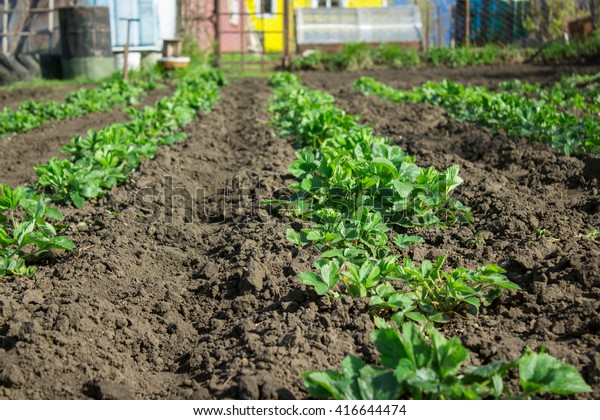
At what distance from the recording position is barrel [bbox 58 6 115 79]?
17.3m

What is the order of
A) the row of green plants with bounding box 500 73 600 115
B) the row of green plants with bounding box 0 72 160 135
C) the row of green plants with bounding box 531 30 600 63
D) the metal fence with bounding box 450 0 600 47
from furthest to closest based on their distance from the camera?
the metal fence with bounding box 450 0 600 47 < the row of green plants with bounding box 531 30 600 63 < the row of green plants with bounding box 0 72 160 135 < the row of green plants with bounding box 500 73 600 115

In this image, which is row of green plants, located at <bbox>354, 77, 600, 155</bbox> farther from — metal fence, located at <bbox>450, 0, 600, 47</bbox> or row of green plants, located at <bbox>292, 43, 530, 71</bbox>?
metal fence, located at <bbox>450, 0, 600, 47</bbox>

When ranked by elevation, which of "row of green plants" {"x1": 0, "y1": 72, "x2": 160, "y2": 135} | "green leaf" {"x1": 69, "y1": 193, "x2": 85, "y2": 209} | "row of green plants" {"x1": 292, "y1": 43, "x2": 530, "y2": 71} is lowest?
"green leaf" {"x1": 69, "y1": 193, "x2": 85, "y2": 209}

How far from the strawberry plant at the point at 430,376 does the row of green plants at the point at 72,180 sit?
89.7 inches

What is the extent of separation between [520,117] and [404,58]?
13.5 metres

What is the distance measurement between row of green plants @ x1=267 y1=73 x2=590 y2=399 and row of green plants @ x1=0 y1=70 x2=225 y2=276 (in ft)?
4.76

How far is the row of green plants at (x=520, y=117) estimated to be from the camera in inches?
247

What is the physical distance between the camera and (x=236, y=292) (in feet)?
→ 12.7

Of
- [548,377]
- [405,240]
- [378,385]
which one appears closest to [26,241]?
[405,240]

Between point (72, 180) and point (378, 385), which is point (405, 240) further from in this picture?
point (72, 180)

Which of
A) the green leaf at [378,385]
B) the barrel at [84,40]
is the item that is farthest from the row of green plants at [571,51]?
the green leaf at [378,385]

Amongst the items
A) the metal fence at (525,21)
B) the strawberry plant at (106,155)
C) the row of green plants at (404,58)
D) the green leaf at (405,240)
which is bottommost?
the green leaf at (405,240)

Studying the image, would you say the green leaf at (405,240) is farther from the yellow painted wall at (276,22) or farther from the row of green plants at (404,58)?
the yellow painted wall at (276,22)

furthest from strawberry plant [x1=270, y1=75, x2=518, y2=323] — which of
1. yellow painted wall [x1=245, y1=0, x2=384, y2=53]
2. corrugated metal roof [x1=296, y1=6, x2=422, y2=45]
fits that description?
yellow painted wall [x1=245, y1=0, x2=384, y2=53]
